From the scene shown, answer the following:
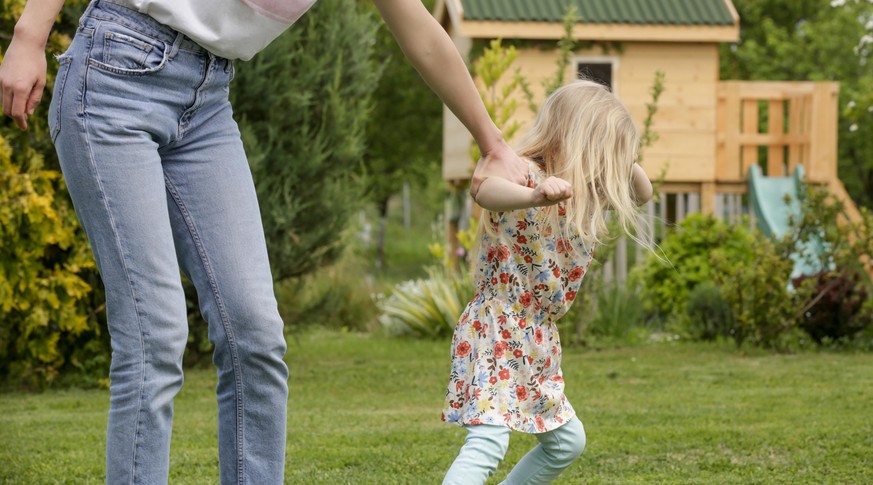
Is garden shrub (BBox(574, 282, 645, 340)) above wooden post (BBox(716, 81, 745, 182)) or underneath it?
underneath

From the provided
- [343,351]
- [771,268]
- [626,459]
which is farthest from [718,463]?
[343,351]

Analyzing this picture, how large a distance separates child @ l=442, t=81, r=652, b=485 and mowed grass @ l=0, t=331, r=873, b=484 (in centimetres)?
94

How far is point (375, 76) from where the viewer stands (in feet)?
27.8

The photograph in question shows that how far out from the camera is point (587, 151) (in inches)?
128

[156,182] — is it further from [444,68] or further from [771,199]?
[771,199]

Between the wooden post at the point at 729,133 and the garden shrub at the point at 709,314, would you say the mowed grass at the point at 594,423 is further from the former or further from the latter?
the wooden post at the point at 729,133

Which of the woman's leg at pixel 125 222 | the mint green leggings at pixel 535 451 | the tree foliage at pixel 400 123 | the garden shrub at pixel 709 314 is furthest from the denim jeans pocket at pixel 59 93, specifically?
the tree foliage at pixel 400 123

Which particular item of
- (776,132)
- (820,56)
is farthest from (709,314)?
(820,56)

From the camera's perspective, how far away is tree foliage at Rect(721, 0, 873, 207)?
2112 centimetres

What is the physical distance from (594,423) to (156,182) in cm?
343

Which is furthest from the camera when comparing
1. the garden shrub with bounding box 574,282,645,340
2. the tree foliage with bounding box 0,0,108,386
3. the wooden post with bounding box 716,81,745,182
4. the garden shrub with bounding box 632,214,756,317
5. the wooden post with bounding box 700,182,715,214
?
the wooden post with bounding box 700,182,715,214

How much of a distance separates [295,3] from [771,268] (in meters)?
6.31

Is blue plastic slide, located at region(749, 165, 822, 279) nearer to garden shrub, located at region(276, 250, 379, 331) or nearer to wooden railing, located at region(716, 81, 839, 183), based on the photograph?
wooden railing, located at region(716, 81, 839, 183)

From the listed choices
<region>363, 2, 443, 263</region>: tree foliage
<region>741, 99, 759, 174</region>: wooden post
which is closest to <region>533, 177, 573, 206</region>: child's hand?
<region>741, 99, 759, 174</region>: wooden post
